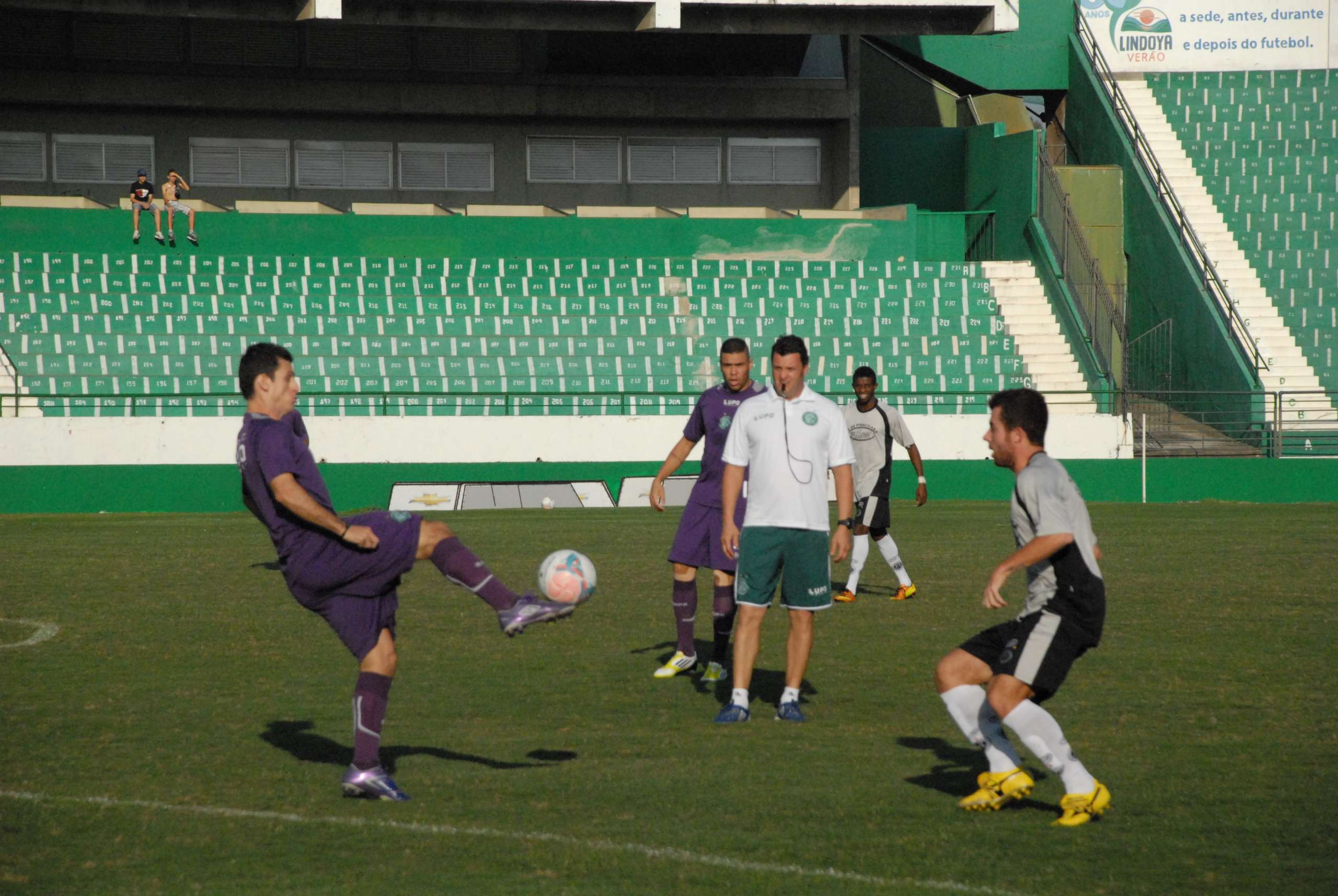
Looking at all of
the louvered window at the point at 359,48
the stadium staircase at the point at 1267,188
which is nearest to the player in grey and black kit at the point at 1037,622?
the stadium staircase at the point at 1267,188

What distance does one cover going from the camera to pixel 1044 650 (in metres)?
5.39

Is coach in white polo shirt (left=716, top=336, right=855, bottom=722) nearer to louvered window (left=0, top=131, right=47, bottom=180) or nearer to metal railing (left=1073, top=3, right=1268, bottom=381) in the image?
metal railing (left=1073, top=3, right=1268, bottom=381)

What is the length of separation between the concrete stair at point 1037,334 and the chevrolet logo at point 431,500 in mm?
11915

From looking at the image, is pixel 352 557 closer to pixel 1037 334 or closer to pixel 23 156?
pixel 1037 334

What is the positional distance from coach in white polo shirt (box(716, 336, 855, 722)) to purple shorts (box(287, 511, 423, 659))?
203cm

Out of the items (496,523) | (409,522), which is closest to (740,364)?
(409,522)

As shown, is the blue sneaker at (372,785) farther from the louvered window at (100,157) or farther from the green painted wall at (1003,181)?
the louvered window at (100,157)

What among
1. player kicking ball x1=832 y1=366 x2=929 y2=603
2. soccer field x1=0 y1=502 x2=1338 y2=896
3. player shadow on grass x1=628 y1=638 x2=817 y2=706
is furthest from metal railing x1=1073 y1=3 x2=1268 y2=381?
player shadow on grass x1=628 y1=638 x2=817 y2=706

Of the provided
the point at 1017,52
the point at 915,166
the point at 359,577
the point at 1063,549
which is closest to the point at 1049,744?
the point at 1063,549

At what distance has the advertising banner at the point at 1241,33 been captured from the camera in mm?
39125

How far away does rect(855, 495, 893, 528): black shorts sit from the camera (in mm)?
12422

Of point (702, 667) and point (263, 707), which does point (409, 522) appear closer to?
point (263, 707)

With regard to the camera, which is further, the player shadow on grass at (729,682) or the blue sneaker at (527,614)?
the player shadow on grass at (729,682)

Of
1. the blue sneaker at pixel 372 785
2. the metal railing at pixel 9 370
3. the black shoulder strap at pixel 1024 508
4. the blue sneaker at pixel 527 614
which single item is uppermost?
the metal railing at pixel 9 370
